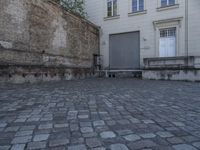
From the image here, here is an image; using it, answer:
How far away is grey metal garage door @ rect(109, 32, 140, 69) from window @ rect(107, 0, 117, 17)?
174cm

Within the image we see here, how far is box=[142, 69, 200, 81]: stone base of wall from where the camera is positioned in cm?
1004

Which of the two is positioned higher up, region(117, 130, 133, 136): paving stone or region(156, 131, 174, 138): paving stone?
region(117, 130, 133, 136): paving stone

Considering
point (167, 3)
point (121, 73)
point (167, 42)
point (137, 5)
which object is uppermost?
point (137, 5)

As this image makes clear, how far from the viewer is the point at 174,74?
10633mm

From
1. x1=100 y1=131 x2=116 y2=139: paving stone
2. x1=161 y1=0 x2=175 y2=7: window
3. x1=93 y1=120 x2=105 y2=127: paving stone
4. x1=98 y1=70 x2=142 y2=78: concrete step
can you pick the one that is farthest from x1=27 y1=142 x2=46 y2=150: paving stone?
x1=161 y1=0 x2=175 y2=7: window

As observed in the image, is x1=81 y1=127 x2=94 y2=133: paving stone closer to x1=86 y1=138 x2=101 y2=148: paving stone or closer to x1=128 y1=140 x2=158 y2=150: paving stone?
x1=86 y1=138 x2=101 y2=148: paving stone

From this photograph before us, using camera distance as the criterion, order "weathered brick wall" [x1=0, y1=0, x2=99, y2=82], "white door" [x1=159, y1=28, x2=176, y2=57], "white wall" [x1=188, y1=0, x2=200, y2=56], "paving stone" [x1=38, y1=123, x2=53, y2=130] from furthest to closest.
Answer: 1. "white door" [x1=159, y1=28, x2=176, y2=57]
2. "white wall" [x1=188, y1=0, x2=200, y2=56]
3. "weathered brick wall" [x1=0, y1=0, x2=99, y2=82]
4. "paving stone" [x1=38, y1=123, x2=53, y2=130]

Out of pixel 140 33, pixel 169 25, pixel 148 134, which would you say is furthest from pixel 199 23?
pixel 148 134

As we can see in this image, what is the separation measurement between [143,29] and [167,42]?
6.35 feet

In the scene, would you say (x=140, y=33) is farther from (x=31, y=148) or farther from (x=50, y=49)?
(x=31, y=148)

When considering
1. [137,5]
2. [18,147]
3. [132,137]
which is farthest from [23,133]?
[137,5]

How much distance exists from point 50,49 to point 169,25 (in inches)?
322

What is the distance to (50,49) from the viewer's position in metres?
9.70

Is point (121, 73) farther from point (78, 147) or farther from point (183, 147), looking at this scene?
point (78, 147)
